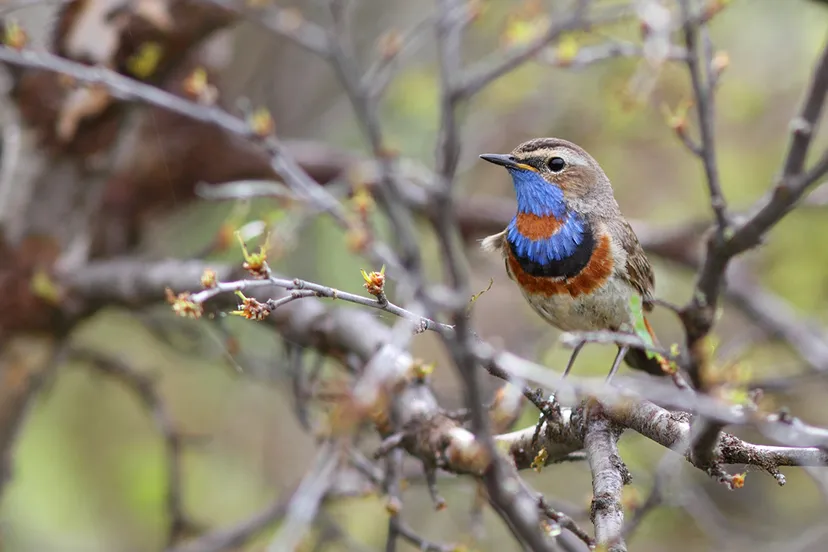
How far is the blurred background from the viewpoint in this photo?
5887 mm

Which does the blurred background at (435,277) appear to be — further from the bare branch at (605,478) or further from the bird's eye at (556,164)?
the bare branch at (605,478)

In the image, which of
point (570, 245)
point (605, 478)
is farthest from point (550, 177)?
point (605, 478)

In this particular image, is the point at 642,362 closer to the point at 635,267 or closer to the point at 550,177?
the point at 635,267

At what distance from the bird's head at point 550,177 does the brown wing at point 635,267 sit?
19cm

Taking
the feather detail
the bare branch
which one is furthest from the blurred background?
the bare branch

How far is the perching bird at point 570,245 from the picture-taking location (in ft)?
11.1

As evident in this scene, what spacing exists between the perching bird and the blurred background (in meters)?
1.64

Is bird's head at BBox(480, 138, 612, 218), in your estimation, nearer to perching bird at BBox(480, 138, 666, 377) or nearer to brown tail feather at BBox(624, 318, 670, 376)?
perching bird at BBox(480, 138, 666, 377)

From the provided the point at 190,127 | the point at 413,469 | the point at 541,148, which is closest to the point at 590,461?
the point at 541,148

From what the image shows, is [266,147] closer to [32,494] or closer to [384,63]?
[384,63]

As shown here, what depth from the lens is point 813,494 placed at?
6664mm

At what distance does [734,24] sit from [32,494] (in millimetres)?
6347

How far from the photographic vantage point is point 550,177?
356 centimetres

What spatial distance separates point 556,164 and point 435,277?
10.9 feet
